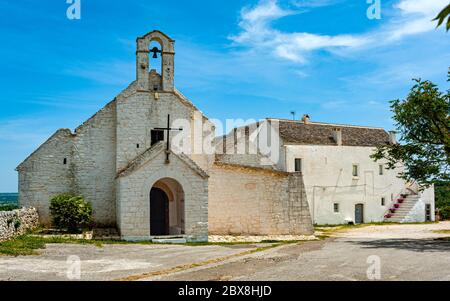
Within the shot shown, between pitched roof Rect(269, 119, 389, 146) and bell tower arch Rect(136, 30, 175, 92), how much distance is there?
44.9 ft

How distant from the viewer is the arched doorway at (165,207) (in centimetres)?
2475

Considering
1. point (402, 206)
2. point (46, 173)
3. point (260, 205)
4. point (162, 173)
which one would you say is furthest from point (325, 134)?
point (46, 173)

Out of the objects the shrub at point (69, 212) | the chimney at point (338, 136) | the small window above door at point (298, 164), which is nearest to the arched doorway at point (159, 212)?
the shrub at point (69, 212)

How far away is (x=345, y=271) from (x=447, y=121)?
12.3m

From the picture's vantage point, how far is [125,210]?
70.5 ft

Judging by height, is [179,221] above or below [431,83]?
below

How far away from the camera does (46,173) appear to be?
24016 mm

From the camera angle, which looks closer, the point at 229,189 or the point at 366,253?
the point at 366,253

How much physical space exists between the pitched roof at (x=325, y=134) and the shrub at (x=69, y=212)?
59.6 feet

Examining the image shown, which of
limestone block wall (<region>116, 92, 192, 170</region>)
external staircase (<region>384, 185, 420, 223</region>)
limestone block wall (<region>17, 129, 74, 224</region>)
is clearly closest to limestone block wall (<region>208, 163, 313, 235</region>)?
limestone block wall (<region>116, 92, 192, 170</region>)

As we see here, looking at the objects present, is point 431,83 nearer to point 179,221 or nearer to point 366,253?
point 366,253

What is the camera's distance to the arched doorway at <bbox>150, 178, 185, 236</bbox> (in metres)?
24.8

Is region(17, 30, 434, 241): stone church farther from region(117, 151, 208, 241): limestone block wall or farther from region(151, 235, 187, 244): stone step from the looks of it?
region(151, 235, 187, 244): stone step
